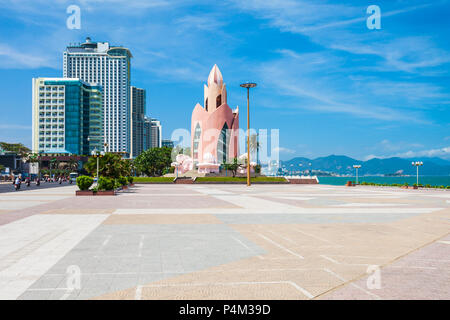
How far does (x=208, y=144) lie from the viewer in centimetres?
10694

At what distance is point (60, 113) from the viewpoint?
520 ft

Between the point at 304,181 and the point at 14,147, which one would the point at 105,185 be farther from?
the point at 14,147

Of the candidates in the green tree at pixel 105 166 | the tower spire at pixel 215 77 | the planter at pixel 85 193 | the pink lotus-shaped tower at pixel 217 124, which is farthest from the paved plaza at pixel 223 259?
the tower spire at pixel 215 77

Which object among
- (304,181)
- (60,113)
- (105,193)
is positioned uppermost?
(60,113)

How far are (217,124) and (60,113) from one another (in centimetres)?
8291

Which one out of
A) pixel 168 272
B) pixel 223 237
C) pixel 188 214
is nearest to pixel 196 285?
pixel 168 272

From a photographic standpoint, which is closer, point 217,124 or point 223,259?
point 223,259

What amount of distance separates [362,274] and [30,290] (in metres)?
5.87

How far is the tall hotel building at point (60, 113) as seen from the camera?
514 feet

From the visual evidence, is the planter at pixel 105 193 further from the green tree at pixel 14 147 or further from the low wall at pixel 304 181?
the green tree at pixel 14 147

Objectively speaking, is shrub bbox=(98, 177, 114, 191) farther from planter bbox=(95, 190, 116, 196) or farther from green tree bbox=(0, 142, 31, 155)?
green tree bbox=(0, 142, 31, 155)

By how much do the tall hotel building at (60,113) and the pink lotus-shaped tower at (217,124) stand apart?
231 ft

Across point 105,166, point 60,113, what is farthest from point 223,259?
point 60,113

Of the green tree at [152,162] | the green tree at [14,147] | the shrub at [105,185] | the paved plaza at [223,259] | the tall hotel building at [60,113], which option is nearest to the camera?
the paved plaza at [223,259]
